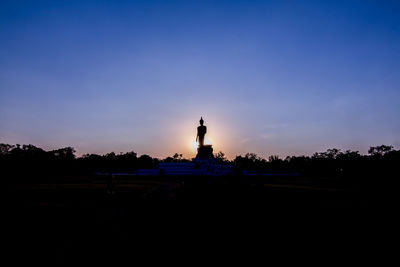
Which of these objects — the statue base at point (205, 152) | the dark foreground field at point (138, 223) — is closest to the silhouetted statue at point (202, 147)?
the statue base at point (205, 152)

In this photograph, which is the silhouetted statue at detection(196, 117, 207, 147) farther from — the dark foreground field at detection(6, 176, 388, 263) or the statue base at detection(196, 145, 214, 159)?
the dark foreground field at detection(6, 176, 388, 263)

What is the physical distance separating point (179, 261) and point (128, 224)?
3.38 metres

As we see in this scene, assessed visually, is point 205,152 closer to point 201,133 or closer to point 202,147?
point 202,147

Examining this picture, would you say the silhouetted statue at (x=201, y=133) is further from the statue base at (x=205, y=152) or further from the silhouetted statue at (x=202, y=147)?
the statue base at (x=205, y=152)

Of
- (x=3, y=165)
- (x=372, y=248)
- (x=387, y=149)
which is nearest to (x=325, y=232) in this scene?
(x=372, y=248)

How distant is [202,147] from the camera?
99.0ft

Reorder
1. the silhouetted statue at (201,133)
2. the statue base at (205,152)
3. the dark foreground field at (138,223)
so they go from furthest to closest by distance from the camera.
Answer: the silhouetted statue at (201,133)
the statue base at (205,152)
the dark foreground field at (138,223)

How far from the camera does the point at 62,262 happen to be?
15.5 feet

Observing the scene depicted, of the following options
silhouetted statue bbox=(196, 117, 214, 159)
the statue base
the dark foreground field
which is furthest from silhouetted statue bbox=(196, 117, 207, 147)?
the dark foreground field

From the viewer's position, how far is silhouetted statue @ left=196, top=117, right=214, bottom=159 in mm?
29812

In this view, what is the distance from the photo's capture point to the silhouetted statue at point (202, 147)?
29.8 meters

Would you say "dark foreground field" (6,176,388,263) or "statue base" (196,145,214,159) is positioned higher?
"statue base" (196,145,214,159)

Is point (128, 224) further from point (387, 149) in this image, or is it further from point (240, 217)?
point (387, 149)

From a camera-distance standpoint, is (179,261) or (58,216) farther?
(58,216)
